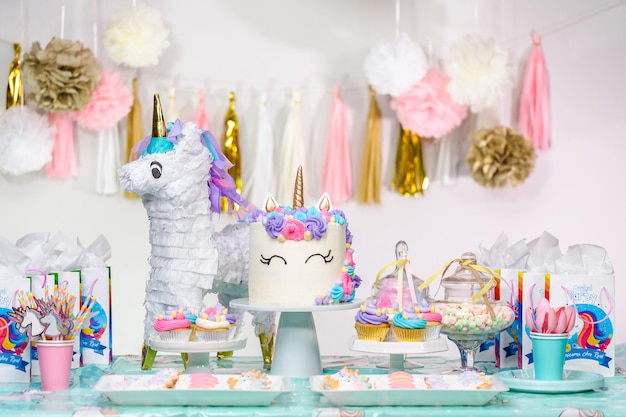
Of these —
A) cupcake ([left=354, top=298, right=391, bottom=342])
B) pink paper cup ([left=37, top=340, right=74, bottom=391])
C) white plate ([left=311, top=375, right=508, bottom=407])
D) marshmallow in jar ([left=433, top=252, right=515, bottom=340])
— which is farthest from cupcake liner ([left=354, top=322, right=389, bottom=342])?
pink paper cup ([left=37, top=340, right=74, bottom=391])

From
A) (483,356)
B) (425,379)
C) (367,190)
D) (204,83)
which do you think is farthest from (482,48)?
(425,379)

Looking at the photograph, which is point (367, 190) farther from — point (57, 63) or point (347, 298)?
point (347, 298)

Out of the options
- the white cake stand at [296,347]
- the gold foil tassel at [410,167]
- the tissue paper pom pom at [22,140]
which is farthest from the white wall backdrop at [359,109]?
the white cake stand at [296,347]

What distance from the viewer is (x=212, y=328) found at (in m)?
1.81

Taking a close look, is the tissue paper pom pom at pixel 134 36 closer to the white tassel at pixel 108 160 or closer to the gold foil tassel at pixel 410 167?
the white tassel at pixel 108 160

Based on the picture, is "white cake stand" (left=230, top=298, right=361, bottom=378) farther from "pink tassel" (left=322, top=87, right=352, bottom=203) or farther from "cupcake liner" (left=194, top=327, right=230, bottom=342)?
"pink tassel" (left=322, top=87, right=352, bottom=203)

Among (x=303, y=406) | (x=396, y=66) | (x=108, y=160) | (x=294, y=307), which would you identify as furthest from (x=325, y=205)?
(x=108, y=160)

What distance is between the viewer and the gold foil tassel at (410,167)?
3.20 metres

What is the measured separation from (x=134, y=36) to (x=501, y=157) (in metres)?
1.24

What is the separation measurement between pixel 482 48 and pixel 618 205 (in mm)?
747

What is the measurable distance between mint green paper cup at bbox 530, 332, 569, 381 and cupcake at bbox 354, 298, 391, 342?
0.28m

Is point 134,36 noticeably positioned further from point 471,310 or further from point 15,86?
point 471,310

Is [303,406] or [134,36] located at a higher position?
[134,36]

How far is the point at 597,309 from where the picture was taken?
75.2 inches
